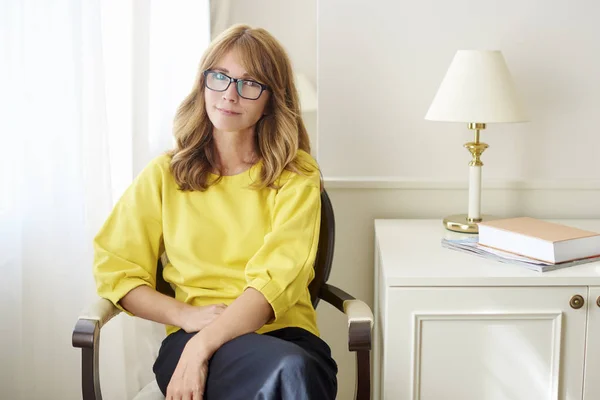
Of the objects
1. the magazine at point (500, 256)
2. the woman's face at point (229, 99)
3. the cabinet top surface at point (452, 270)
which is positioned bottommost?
the cabinet top surface at point (452, 270)

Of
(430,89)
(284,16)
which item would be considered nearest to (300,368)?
(430,89)

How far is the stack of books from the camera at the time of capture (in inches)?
64.3

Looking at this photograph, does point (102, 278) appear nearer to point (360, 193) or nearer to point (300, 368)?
point (300, 368)

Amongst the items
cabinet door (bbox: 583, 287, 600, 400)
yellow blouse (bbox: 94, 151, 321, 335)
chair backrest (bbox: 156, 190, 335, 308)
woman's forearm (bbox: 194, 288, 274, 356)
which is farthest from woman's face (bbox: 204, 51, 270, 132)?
cabinet door (bbox: 583, 287, 600, 400)

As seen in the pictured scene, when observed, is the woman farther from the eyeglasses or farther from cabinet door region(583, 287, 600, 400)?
cabinet door region(583, 287, 600, 400)

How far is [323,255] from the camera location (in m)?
1.75

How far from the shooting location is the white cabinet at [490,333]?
158cm

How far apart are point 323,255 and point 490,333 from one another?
1.36 feet

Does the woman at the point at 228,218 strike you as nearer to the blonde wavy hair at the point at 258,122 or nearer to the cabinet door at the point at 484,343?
the blonde wavy hair at the point at 258,122

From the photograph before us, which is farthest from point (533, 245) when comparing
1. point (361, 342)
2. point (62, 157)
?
point (62, 157)

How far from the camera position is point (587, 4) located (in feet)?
6.74

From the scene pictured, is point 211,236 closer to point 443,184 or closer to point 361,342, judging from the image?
point 361,342

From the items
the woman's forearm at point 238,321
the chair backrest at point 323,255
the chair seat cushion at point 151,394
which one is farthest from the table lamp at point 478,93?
the chair seat cushion at point 151,394

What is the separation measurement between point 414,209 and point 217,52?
0.81 metres
